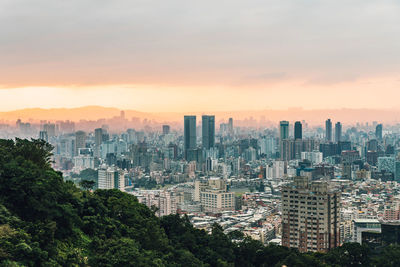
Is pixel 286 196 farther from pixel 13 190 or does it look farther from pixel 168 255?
pixel 13 190

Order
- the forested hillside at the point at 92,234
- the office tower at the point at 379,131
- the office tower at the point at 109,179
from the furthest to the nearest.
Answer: the office tower at the point at 379,131
the office tower at the point at 109,179
the forested hillside at the point at 92,234

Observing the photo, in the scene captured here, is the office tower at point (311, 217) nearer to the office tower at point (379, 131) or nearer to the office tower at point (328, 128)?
the office tower at point (328, 128)

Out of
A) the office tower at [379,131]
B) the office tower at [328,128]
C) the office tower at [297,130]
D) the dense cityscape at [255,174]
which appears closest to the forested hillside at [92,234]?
the dense cityscape at [255,174]

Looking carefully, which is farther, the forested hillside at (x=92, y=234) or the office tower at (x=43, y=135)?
the office tower at (x=43, y=135)

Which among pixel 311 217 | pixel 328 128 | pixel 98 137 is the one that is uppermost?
pixel 328 128

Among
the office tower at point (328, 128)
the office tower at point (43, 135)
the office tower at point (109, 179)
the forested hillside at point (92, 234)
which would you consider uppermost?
the office tower at point (328, 128)

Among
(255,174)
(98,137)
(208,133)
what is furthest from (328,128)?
(98,137)

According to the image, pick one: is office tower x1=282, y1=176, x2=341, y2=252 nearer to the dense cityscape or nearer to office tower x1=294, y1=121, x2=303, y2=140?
the dense cityscape

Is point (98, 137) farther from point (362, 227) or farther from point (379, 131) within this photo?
point (362, 227)

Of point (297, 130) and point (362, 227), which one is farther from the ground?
point (297, 130)
